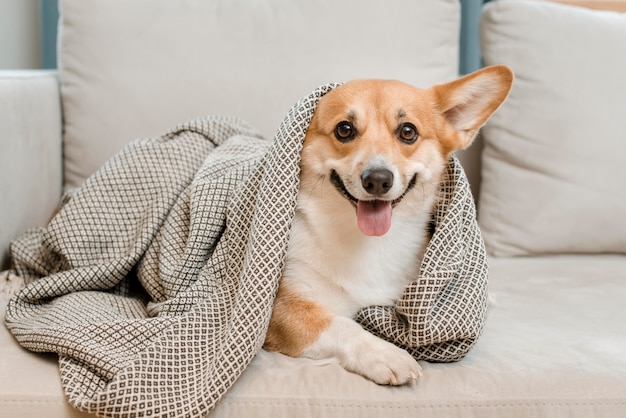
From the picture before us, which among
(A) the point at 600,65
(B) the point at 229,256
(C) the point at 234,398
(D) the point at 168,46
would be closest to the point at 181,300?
(B) the point at 229,256

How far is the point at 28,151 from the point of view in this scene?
1.67 meters

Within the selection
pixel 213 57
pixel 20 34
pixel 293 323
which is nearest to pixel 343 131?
pixel 293 323

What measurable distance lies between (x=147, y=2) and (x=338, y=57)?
1.84 ft

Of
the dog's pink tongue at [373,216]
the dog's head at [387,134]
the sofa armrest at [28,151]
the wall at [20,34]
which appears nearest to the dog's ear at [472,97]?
the dog's head at [387,134]

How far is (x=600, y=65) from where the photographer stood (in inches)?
68.6

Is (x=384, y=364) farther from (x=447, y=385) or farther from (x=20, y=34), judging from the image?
(x=20, y=34)

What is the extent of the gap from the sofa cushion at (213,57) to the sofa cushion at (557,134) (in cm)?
25

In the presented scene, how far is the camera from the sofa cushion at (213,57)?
1824 mm

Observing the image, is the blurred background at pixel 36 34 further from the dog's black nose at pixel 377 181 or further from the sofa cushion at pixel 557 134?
the dog's black nose at pixel 377 181

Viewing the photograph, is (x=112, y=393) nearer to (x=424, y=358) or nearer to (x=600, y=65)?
(x=424, y=358)

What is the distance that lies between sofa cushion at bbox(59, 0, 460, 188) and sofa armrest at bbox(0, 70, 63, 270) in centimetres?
7

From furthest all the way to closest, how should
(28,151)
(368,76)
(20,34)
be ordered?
(20,34), (368,76), (28,151)

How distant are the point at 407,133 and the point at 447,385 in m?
0.49

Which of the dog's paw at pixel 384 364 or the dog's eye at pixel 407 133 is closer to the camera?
the dog's paw at pixel 384 364
